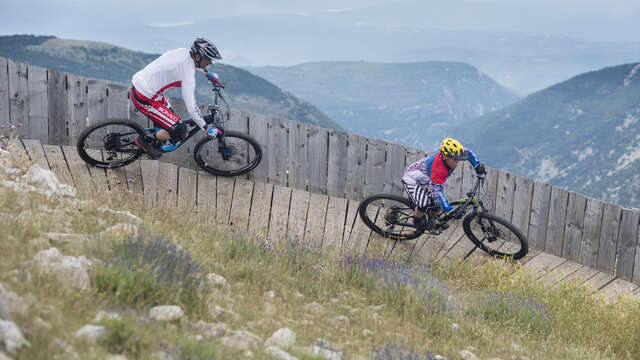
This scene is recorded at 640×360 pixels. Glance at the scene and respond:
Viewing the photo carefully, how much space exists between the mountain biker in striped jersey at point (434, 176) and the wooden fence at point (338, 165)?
4.84 feet

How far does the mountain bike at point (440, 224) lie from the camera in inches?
336

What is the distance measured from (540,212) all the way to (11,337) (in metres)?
9.13

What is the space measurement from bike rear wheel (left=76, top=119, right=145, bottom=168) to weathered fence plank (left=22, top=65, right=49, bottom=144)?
1214 mm

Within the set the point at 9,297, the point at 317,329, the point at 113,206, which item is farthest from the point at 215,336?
the point at 113,206

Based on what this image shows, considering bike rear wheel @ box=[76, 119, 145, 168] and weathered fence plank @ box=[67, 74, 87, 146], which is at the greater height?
weathered fence plank @ box=[67, 74, 87, 146]

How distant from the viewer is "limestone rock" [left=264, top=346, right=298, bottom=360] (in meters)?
4.05

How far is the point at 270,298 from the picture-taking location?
5.33 meters

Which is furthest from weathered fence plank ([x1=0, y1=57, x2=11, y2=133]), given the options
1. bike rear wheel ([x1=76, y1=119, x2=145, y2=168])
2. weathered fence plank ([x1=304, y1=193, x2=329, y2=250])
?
weathered fence plank ([x1=304, y1=193, x2=329, y2=250])

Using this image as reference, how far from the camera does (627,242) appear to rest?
31.3 feet

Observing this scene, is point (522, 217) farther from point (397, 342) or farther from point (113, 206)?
point (113, 206)

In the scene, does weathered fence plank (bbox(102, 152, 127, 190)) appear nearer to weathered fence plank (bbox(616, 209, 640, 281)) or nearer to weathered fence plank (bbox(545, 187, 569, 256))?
weathered fence plank (bbox(545, 187, 569, 256))

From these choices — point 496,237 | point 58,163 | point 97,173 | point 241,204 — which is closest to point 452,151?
point 496,237

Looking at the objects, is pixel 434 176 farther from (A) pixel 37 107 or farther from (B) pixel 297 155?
(A) pixel 37 107

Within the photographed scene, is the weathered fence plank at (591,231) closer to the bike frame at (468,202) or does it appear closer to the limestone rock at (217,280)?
the bike frame at (468,202)
